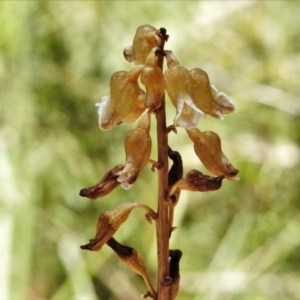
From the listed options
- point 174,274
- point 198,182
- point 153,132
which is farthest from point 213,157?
point 153,132

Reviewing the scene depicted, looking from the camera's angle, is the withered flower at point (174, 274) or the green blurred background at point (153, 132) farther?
the green blurred background at point (153, 132)

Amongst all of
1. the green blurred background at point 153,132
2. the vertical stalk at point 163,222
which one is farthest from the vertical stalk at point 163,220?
the green blurred background at point 153,132

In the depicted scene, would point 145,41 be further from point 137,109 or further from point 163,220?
point 163,220

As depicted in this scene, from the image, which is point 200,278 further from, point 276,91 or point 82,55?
point 82,55

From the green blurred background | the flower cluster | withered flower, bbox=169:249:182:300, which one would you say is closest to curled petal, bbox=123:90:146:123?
the flower cluster

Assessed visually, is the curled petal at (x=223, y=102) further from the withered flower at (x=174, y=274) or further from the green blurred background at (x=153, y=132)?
the green blurred background at (x=153, y=132)

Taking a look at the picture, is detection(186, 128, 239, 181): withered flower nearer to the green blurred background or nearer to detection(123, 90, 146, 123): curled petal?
detection(123, 90, 146, 123): curled petal
